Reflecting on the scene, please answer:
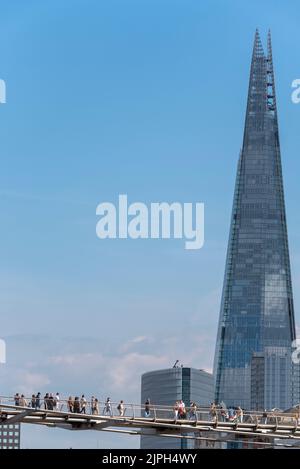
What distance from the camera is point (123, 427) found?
10450 cm

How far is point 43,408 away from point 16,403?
96.4 inches
